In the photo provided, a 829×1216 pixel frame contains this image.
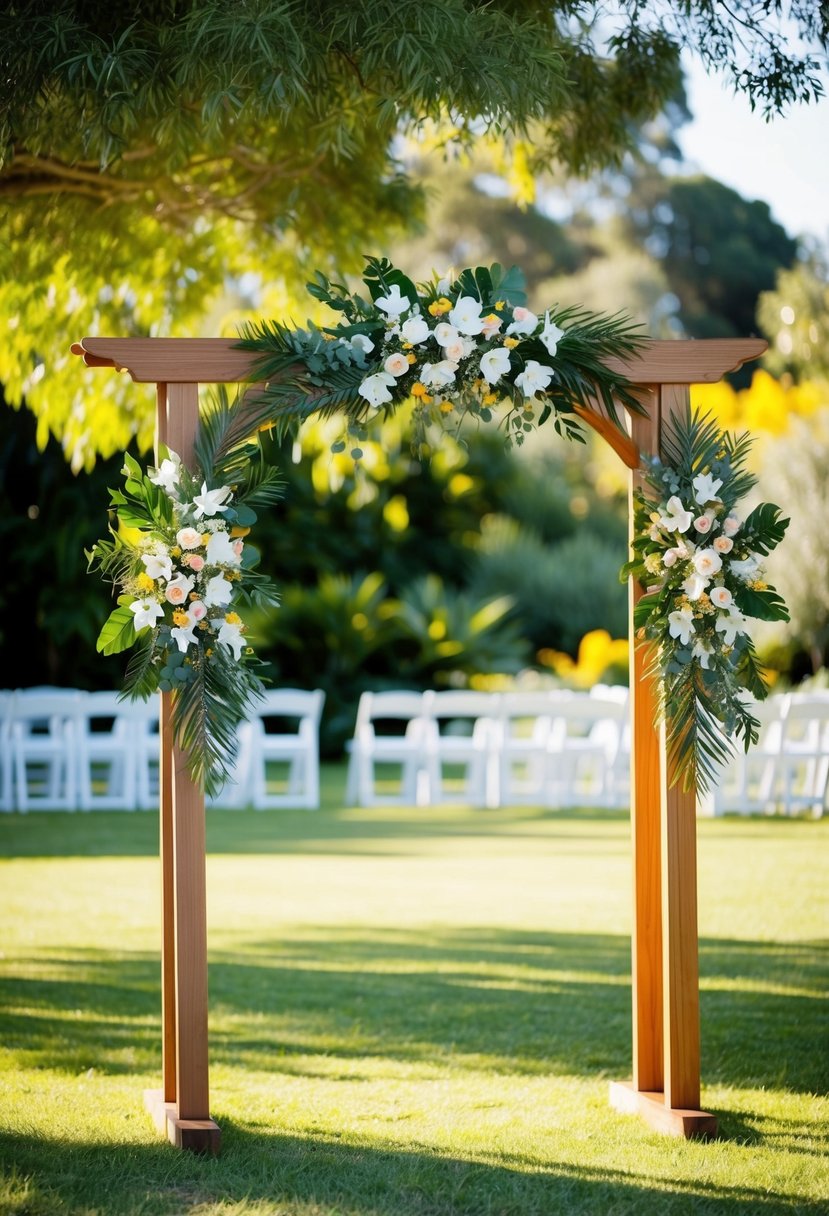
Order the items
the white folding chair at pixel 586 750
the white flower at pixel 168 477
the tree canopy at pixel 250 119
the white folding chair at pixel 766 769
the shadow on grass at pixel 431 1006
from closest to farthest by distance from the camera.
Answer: the white flower at pixel 168 477 → the tree canopy at pixel 250 119 → the shadow on grass at pixel 431 1006 → the white folding chair at pixel 766 769 → the white folding chair at pixel 586 750

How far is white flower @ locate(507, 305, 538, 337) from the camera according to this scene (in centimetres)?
456

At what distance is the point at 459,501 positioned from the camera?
22.7m

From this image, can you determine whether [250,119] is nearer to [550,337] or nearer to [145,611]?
[550,337]

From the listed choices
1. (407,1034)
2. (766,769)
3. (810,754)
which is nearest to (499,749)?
(766,769)

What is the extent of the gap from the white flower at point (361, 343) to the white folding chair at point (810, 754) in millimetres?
8062

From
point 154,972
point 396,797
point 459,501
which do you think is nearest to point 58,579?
point 396,797

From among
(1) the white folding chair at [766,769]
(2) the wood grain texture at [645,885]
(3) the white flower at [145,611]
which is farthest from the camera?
(1) the white folding chair at [766,769]

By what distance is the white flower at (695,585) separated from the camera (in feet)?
14.9

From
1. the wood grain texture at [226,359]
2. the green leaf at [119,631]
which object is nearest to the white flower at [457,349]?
the wood grain texture at [226,359]

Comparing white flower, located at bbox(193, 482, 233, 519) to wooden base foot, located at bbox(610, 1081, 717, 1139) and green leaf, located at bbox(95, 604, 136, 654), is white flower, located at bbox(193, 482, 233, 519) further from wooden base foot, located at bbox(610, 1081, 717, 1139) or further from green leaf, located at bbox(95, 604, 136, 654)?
wooden base foot, located at bbox(610, 1081, 717, 1139)

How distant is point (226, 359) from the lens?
4.60 metres

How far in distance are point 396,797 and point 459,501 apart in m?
9.48

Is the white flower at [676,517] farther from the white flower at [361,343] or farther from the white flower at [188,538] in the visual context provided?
the white flower at [188,538]

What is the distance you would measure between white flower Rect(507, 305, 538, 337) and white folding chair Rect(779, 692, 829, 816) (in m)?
7.87
